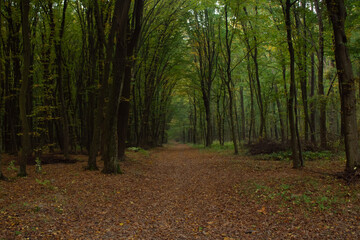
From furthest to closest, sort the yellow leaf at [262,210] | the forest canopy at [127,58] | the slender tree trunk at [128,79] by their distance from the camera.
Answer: the slender tree trunk at [128,79] → the forest canopy at [127,58] → the yellow leaf at [262,210]

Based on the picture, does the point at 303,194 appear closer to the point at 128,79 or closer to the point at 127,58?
the point at 127,58

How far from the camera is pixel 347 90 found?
21.8 ft

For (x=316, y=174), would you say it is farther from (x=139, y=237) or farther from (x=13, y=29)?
(x=13, y=29)

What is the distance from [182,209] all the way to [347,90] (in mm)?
5566

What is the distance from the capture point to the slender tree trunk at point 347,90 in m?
6.61

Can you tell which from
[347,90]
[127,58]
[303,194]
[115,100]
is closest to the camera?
[303,194]

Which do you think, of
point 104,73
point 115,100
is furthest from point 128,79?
point 115,100

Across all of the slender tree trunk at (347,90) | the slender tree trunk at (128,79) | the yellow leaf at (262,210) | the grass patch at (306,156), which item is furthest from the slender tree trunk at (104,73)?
the grass patch at (306,156)

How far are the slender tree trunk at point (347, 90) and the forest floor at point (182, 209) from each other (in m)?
0.82

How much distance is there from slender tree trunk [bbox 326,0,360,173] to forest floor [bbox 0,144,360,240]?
0.82 metres

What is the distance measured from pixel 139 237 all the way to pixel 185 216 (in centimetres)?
150

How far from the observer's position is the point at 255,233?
4.60 meters

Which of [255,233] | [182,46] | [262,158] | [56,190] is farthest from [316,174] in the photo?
[182,46]

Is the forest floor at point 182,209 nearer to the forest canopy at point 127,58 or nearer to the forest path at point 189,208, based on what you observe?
the forest path at point 189,208
